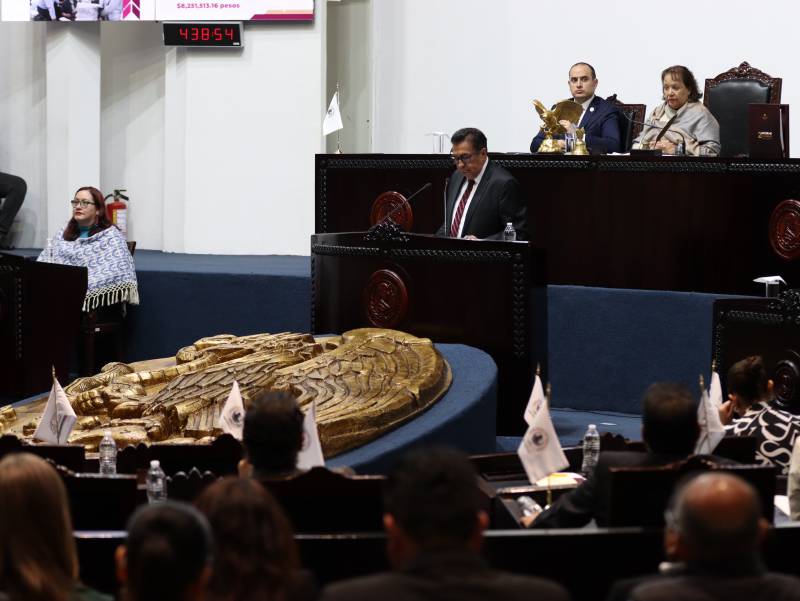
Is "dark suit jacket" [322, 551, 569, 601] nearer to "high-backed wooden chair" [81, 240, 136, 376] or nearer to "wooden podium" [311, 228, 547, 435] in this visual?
"wooden podium" [311, 228, 547, 435]

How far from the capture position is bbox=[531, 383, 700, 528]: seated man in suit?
A: 3.77 m

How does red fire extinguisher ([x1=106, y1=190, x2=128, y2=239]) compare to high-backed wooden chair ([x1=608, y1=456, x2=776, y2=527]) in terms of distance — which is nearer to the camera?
high-backed wooden chair ([x1=608, y1=456, x2=776, y2=527])

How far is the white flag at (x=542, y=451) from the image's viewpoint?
14.4ft

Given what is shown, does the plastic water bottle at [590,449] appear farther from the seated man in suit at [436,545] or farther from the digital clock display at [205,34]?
the digital clock display at [205,34]

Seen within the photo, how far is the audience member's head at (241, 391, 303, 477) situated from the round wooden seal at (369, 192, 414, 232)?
18.7ft

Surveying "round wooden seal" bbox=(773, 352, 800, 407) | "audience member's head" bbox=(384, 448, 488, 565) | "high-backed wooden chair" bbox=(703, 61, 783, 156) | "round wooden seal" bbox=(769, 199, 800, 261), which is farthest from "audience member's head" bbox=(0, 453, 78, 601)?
"high-backed wooden chair" bbox=(703, 61, 783, 156)

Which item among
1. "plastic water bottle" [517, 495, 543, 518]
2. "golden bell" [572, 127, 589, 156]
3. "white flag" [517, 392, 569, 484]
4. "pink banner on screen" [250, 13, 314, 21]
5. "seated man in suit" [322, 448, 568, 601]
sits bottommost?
"plastic water bottle" [517, 495, 543, 518]

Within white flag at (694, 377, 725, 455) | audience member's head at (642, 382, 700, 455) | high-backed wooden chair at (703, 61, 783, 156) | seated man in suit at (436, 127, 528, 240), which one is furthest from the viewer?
high-backed wooden chair at (703, 61, 783, 156)

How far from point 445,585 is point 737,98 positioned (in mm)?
7784

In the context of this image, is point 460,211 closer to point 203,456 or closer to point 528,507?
point 528,507

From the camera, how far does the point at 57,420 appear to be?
191 inches

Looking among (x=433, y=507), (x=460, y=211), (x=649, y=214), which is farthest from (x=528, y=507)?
(x=649, y=214)

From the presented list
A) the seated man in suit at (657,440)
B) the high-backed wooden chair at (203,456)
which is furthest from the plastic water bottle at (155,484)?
the seated man in suit at (657,440)

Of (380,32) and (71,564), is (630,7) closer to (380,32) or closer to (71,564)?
(380,32)
